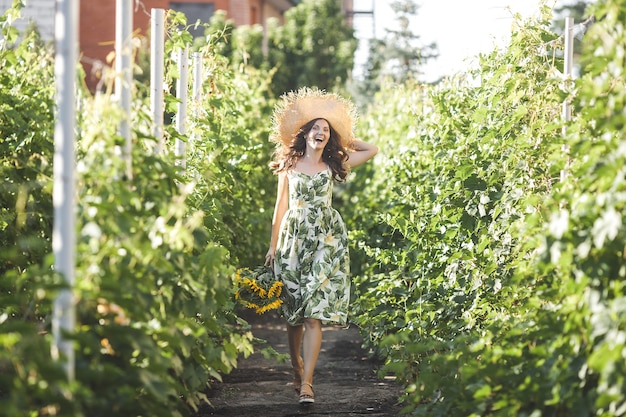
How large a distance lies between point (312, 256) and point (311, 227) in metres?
0.18

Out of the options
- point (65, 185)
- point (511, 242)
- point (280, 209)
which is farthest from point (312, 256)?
point (65, 185)

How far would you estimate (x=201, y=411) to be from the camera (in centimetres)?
588

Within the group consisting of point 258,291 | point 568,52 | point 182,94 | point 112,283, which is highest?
point 568,52

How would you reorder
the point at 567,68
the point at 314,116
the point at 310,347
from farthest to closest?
1. the point at 314,116
2. the point at 310,347
3. the point at 567,68

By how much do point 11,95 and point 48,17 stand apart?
1316 cm

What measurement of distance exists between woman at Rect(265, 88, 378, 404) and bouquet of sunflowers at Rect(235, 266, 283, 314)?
0.40 feet

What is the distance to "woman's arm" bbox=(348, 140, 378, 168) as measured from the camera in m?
6.80

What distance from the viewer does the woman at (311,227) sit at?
6.20 m

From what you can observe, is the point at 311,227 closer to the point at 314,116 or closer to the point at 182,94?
the point at 314,116

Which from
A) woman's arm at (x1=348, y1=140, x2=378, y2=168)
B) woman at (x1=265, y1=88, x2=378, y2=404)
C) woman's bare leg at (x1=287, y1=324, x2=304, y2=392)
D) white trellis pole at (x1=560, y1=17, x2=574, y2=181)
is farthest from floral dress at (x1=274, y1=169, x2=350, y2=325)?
white trellis pole at (x1=560, y1=17, x2=574, y2=181)

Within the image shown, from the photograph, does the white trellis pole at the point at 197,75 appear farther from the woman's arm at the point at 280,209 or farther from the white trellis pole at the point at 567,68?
the white trellis pole at the point at 567,68

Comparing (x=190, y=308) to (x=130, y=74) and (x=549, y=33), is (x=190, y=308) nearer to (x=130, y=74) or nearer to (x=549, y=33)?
(x=130, y=74)

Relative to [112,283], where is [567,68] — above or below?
above

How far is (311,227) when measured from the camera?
639cm
